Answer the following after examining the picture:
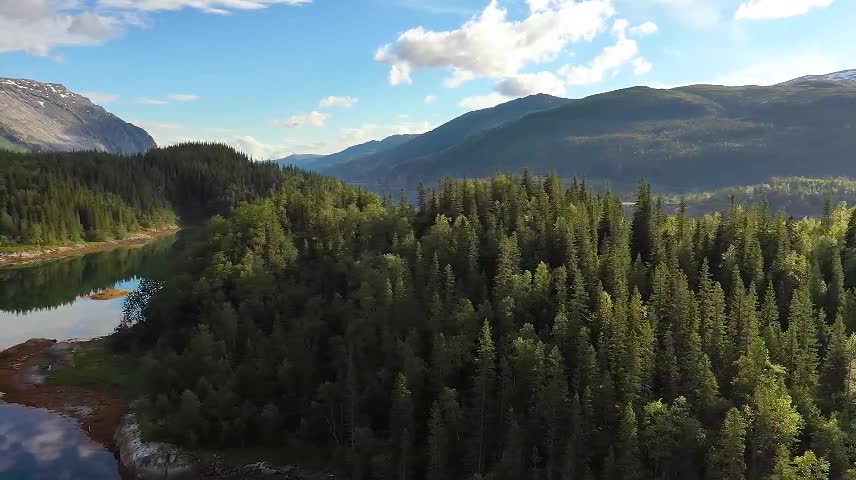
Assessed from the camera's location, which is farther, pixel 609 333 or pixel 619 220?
pixel 619 220

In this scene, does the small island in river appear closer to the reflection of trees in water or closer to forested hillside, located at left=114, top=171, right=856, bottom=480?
the reflection of trees in water

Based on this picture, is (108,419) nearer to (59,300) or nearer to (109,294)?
(109,294)

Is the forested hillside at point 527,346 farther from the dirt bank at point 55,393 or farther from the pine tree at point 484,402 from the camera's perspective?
the dirt bank at point 55,393

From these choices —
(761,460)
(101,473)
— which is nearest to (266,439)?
(101,473)

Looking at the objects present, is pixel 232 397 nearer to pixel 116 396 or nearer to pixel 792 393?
pixel 116 396

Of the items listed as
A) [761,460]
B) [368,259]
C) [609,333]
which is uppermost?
[368,259]

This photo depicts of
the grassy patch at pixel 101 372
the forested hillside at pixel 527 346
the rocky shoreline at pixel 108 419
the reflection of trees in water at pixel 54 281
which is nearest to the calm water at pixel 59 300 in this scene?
the reflection of trees in water at pixel 54 281

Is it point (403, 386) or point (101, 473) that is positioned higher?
point (403, 386)
